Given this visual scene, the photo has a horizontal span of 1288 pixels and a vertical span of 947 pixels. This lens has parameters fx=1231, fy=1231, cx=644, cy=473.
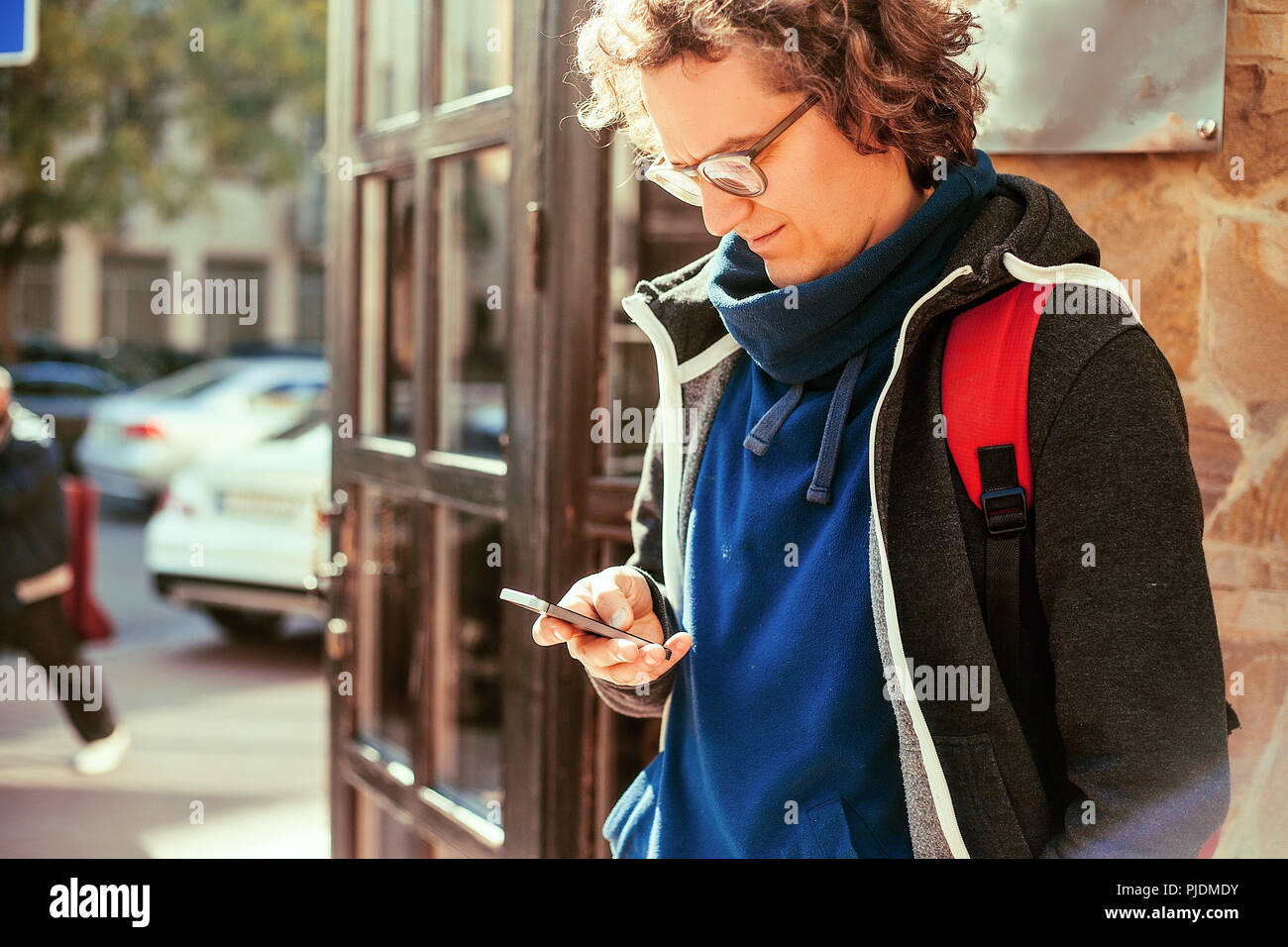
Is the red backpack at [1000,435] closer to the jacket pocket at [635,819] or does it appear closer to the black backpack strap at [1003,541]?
the black backpack strap at [1003,541]

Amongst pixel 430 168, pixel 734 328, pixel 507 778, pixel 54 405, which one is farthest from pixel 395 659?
pixel 54 405

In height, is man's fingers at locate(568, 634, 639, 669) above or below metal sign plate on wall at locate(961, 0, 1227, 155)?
below

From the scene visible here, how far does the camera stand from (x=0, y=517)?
16.5ft

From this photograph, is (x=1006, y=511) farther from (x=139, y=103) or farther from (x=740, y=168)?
(x=139, y=103)

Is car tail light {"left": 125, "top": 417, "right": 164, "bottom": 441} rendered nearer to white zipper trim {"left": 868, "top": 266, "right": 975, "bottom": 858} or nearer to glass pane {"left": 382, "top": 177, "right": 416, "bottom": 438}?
glass pane {"left": 382, "top": 177, "right": 416, "bottom": 438}

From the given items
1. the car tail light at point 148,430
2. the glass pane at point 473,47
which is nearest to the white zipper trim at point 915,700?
the glass pane at point 473,47

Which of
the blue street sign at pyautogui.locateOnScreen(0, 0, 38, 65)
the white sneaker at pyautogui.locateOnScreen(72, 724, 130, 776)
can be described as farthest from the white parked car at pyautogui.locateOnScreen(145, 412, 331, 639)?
the blue street sign at pyautogui.locateOnScreen(0, 0, 38, 65)

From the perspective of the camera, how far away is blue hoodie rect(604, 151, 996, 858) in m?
1.33

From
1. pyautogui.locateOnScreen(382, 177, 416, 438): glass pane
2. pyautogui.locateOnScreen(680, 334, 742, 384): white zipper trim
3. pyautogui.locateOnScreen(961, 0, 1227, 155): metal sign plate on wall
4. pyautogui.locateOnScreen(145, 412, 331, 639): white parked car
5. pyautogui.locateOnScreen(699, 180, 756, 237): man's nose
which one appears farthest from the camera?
pyautogui.locateOnScreen(145, 412, 331, 639): white parked car

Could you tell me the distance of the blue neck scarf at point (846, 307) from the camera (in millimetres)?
1320

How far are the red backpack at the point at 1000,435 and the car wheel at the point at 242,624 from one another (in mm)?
6854

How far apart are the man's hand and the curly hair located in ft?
1.95

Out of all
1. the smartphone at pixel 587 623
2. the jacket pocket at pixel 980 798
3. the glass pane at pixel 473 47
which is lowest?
the jacket pocket at pixel 980 798
